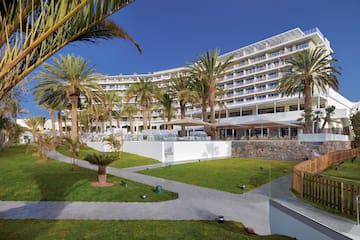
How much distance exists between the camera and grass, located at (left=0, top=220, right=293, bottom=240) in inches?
232

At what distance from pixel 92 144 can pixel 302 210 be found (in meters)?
28.6

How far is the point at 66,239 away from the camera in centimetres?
567

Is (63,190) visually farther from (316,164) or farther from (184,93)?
(184,93)

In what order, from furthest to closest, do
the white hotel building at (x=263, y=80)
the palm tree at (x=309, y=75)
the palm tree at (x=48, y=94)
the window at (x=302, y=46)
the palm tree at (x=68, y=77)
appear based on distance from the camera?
the window at (x=302, y=46)
the white hotel building at (x=263, y=80)
the palm tree at (x=309, y=75)
the palm tree at (x=48, y=94)
the palm tree at (x=68, y=77)

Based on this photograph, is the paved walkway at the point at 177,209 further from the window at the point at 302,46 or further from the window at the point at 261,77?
the window at the point at 261,77

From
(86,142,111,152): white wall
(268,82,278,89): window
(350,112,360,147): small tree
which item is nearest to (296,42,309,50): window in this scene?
(268,82,278,89): window

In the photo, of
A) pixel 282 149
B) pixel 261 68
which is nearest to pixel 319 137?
pixel 282 149

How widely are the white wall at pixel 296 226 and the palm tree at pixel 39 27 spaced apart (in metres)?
5.82

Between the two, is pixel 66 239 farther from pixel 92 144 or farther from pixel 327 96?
pixel 327 96

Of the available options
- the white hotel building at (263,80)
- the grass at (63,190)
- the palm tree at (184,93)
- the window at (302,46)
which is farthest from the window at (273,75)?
the grass at (63,190)

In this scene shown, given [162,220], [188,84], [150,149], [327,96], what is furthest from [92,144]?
[327,96]

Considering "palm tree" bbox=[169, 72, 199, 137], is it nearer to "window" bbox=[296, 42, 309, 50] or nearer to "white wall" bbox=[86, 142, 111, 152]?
"white wall" bbox=[86, 142, 111, 152]

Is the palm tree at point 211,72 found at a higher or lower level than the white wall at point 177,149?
higher

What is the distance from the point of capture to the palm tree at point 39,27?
3240 millimetres
